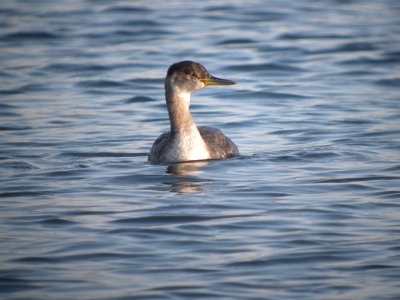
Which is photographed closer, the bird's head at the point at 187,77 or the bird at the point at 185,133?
the bird at the point at 185,133

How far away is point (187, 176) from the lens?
36.9 feet

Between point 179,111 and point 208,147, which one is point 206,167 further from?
point 179,111

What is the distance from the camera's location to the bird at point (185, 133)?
11.9 metres

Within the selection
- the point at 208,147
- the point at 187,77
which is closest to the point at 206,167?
the point at 208,147

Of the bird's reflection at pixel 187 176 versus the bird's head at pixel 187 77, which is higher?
the bird's head at pixel 187 77

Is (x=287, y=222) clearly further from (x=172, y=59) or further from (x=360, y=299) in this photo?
(x=172, y=59)

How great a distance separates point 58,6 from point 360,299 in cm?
2236

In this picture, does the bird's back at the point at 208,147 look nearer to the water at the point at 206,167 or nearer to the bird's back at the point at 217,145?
the bird's back at the point at 217,145

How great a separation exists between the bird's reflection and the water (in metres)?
0.04

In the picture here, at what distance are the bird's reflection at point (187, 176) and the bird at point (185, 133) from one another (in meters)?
0.10

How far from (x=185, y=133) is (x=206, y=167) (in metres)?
0.52

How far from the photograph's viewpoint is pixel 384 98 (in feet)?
55.5

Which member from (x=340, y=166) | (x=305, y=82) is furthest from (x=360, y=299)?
(x=305, y=82)

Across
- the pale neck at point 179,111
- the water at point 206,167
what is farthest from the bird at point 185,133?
the water at point 206,167
